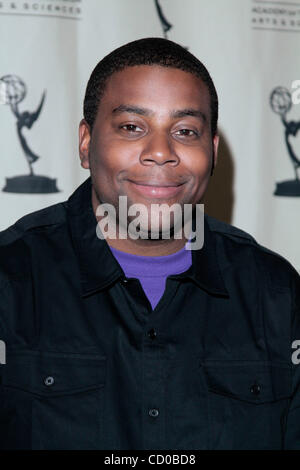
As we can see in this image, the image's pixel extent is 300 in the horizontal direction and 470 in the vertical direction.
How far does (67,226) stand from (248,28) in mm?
933

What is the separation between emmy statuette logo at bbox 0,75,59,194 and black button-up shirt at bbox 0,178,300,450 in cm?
44

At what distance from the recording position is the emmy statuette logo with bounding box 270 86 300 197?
1.84 m

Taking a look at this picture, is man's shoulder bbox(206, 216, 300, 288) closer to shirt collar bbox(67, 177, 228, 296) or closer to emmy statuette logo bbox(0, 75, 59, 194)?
shirt collar bbox(67, 177, 228, 296)

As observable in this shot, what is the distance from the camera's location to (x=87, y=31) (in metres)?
1.69

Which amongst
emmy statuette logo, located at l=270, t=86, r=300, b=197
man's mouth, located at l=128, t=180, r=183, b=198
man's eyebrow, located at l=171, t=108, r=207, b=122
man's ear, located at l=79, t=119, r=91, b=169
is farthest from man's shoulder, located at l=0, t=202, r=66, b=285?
emmy statuette logo, located at l=270, t=86, r=300, b=197

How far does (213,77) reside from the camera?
1788 mm

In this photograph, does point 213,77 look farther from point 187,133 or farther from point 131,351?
point 131,351

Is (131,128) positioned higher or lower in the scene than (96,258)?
higher

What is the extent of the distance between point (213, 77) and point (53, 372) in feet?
3.43

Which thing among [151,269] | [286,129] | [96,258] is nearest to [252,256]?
[151,269]

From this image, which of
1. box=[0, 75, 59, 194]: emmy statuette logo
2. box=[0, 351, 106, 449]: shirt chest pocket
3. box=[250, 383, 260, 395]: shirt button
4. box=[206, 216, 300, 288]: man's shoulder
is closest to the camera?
box=[0, 351, 106, 449]: shirt chest pocket

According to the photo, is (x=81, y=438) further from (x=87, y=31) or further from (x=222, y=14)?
(x=222, y=14)

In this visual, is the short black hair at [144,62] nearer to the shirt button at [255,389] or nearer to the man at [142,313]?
the man at [142,313]

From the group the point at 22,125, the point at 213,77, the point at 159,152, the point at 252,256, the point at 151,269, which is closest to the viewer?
the point at 159,152
